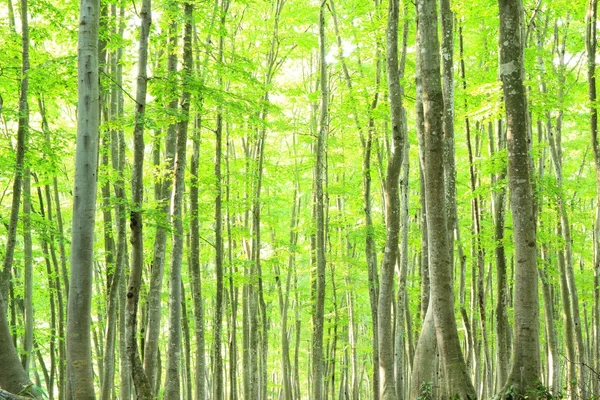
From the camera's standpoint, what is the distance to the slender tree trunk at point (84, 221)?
701cm

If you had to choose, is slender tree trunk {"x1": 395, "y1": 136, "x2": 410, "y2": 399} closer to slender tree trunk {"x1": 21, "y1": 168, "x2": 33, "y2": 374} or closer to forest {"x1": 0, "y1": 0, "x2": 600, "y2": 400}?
forest {"x1": 0, "y1": 0, "x2": 600, "y2": 400}

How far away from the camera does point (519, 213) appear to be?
7.32 m

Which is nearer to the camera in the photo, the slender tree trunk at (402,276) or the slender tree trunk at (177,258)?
the slender tree trunk at (177,258)

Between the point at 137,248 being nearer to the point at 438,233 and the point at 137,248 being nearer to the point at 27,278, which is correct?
the point at 438,233

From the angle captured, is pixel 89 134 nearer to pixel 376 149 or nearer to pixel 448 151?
pixel 448 151

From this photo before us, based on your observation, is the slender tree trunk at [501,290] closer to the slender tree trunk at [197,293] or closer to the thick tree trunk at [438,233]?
the thick tree trunk at [438,233]

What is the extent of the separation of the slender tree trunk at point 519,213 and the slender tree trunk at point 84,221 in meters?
5.19

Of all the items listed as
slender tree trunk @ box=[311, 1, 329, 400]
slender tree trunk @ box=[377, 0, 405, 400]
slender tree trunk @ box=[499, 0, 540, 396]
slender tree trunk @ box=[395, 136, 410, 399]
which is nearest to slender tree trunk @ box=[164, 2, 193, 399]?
slender tree trunk @ box=[377, 0, 405, 400]

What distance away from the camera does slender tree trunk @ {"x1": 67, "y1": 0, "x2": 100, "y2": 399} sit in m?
7.01

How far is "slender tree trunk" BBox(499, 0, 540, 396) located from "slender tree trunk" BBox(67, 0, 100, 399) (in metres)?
5.19

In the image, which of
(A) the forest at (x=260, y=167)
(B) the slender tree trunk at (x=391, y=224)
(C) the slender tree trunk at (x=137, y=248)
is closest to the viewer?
(A) the forest at (x=260, y=167)

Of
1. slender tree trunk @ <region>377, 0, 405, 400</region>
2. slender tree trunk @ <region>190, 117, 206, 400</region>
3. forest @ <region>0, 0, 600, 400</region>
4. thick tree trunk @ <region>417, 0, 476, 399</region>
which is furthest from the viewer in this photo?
slender tree trunk @ <region>190, 117, 206, 400</region>

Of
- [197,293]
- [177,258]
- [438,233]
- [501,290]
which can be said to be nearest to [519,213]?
[438,233]

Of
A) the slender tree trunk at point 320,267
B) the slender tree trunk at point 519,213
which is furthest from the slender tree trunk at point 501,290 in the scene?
the slender tree trunk at point 519,213
